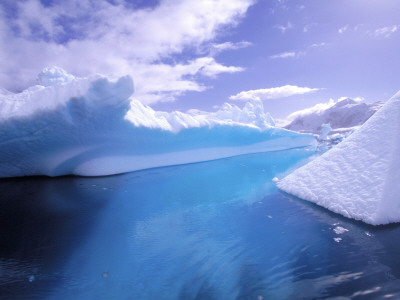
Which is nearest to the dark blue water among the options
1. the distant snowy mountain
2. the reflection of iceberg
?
the reflection of iceberg

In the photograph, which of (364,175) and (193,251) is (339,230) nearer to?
(364,175)

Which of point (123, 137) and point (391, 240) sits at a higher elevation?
point (123, 137)

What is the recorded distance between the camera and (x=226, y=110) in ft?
57.6

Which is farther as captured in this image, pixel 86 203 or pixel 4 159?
pixel 4 159

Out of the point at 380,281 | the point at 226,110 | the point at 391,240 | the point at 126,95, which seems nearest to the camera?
the point at 380,281

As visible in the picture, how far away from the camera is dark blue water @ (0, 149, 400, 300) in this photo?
1.92 metres

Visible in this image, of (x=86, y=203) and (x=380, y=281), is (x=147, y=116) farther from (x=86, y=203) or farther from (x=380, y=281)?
(x=380, y=281)

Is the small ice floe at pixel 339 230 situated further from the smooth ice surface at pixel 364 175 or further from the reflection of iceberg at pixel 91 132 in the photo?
the reflection of iceberg at pixel 91 132

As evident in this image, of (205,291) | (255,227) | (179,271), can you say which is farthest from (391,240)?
(179,271)

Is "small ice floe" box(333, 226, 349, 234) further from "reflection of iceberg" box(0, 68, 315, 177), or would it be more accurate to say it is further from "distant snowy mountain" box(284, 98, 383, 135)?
"distant snowy mountain" box(284, 98, 383, 135)

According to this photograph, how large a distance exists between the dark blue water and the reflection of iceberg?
1.95 metres

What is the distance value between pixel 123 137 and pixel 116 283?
5456 millimetres

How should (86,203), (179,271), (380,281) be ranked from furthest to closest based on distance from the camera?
(86,203), (179,271), (380,281)

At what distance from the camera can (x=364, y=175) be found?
322cm
